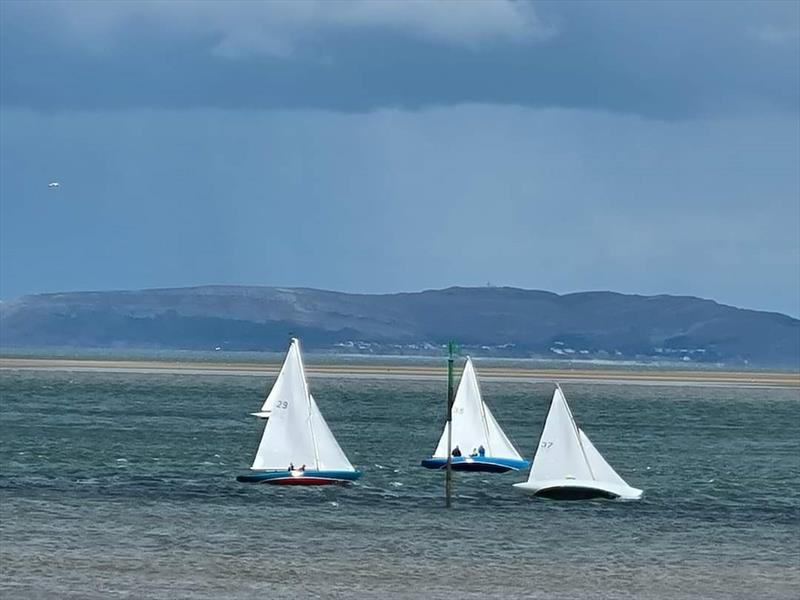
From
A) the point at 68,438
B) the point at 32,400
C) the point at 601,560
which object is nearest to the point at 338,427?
the point at 68,438

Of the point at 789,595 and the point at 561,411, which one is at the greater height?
the point at 561,411

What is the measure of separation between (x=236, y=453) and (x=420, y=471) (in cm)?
1411

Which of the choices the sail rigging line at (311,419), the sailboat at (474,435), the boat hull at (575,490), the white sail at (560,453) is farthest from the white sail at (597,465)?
the sailboat at (474,435)

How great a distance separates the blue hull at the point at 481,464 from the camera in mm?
79688

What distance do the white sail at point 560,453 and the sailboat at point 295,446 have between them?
7.79m

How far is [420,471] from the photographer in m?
80.9

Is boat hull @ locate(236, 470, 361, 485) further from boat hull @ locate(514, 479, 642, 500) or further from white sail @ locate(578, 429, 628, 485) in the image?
white sail @ locate(578, 429, 628, 485)

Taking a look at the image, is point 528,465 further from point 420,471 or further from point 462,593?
point 462,593

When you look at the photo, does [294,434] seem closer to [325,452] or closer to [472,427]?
[325,452]

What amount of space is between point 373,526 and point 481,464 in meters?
23.4

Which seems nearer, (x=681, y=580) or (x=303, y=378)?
(x=681, y=580)

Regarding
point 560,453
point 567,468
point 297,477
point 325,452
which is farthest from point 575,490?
point 297,477

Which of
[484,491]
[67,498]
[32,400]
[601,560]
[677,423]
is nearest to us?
[601,560]

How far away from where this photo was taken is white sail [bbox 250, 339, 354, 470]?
69.9m
